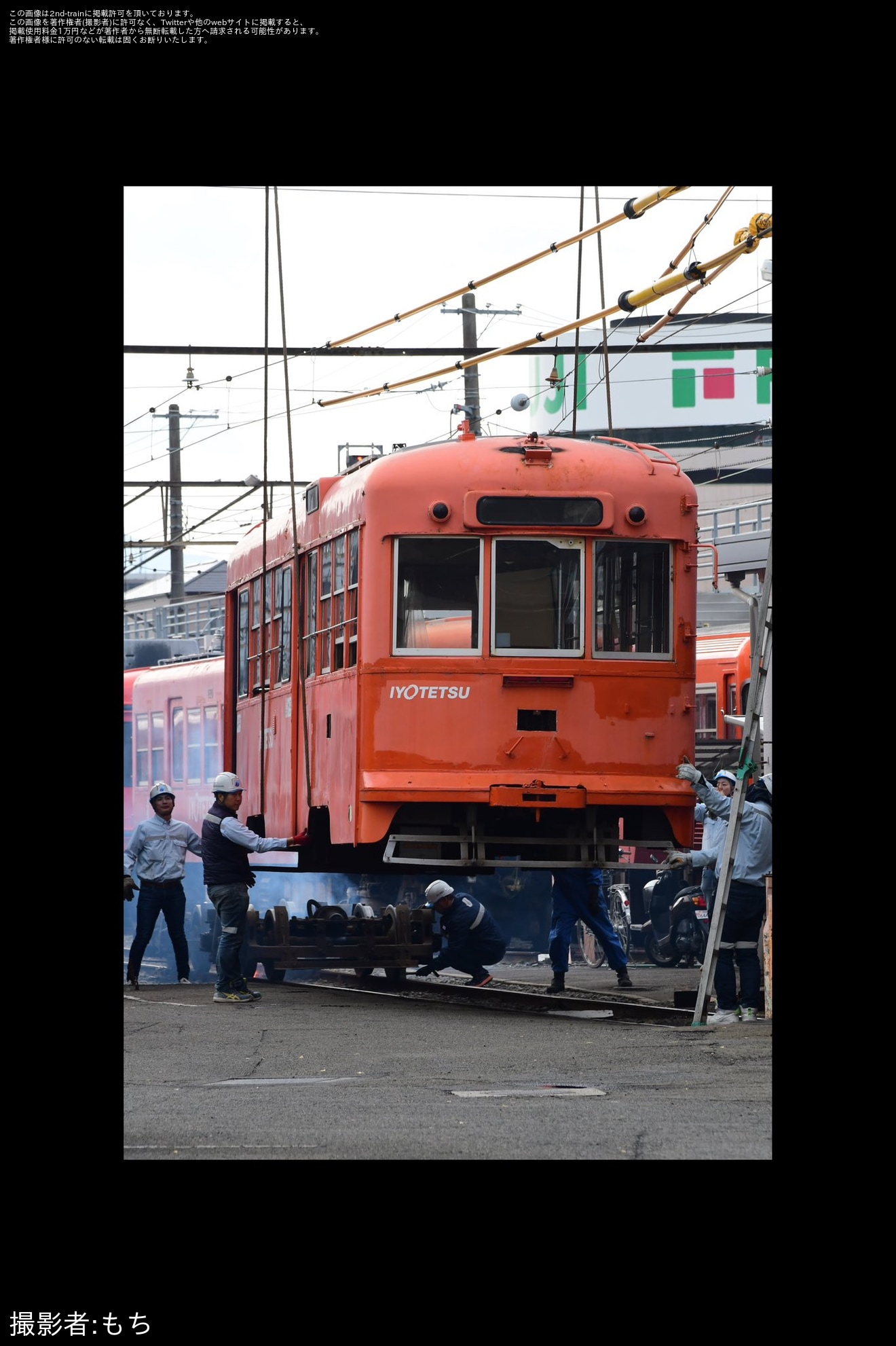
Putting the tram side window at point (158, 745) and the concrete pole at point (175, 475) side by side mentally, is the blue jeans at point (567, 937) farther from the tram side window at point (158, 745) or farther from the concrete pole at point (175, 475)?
the concrete pole at point (175, 475)

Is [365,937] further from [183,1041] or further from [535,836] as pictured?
[183,1041]

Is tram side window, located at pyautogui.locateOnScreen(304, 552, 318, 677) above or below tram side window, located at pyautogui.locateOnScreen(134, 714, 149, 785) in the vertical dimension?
above

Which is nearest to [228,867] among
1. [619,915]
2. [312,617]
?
[312,617]

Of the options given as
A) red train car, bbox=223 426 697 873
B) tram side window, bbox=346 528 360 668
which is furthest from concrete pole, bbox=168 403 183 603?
red train car, bbox=223 426 697 873

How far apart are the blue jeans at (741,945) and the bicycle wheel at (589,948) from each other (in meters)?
8.05

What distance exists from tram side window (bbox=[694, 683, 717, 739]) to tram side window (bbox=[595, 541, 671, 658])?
386 inches

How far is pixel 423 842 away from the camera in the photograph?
47.8 ft

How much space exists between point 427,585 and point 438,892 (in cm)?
314

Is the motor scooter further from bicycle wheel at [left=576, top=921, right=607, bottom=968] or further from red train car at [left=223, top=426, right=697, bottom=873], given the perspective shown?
red train car at [left=223, top=426, right=697, bottom=873]

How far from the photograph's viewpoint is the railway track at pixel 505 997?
47.3 ft

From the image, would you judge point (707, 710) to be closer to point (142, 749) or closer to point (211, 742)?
point (211, 742)

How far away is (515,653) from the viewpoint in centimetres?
1448

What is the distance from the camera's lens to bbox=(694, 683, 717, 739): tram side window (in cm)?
2467
